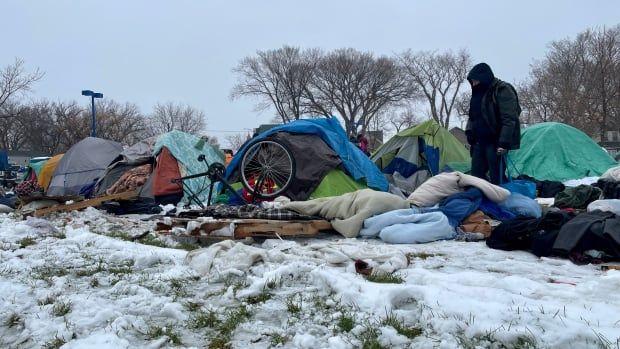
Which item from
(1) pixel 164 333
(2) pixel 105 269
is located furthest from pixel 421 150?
(1) pixel 164 333

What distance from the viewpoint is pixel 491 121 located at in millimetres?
7824

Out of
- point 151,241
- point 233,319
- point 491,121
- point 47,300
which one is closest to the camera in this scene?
point 233,319

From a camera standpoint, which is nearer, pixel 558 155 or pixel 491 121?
pixel 491 121

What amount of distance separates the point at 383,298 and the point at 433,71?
5126 cm

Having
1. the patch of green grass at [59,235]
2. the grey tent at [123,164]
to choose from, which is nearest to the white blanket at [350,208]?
the patch of green grass at [59,235]

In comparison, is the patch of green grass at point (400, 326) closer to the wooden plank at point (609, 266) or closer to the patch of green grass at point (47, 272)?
the wooden plank at point (609, 266)

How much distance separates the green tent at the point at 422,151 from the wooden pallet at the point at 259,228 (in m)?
6.10

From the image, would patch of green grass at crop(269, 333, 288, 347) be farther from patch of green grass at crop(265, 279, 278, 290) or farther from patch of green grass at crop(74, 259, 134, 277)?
patch of green grass at crop(74, 259, 134, 277)

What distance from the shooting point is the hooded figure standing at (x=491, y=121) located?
7613 millimetres

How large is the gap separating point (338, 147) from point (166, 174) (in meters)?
3.78

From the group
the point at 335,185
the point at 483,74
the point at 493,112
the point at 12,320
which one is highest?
the point at 483,74

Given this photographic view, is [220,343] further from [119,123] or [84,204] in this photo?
[119,123]

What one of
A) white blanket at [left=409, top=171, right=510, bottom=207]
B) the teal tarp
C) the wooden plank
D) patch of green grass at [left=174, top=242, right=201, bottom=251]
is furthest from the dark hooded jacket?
the teal tarp

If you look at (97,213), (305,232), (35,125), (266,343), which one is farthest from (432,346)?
(35,125)
